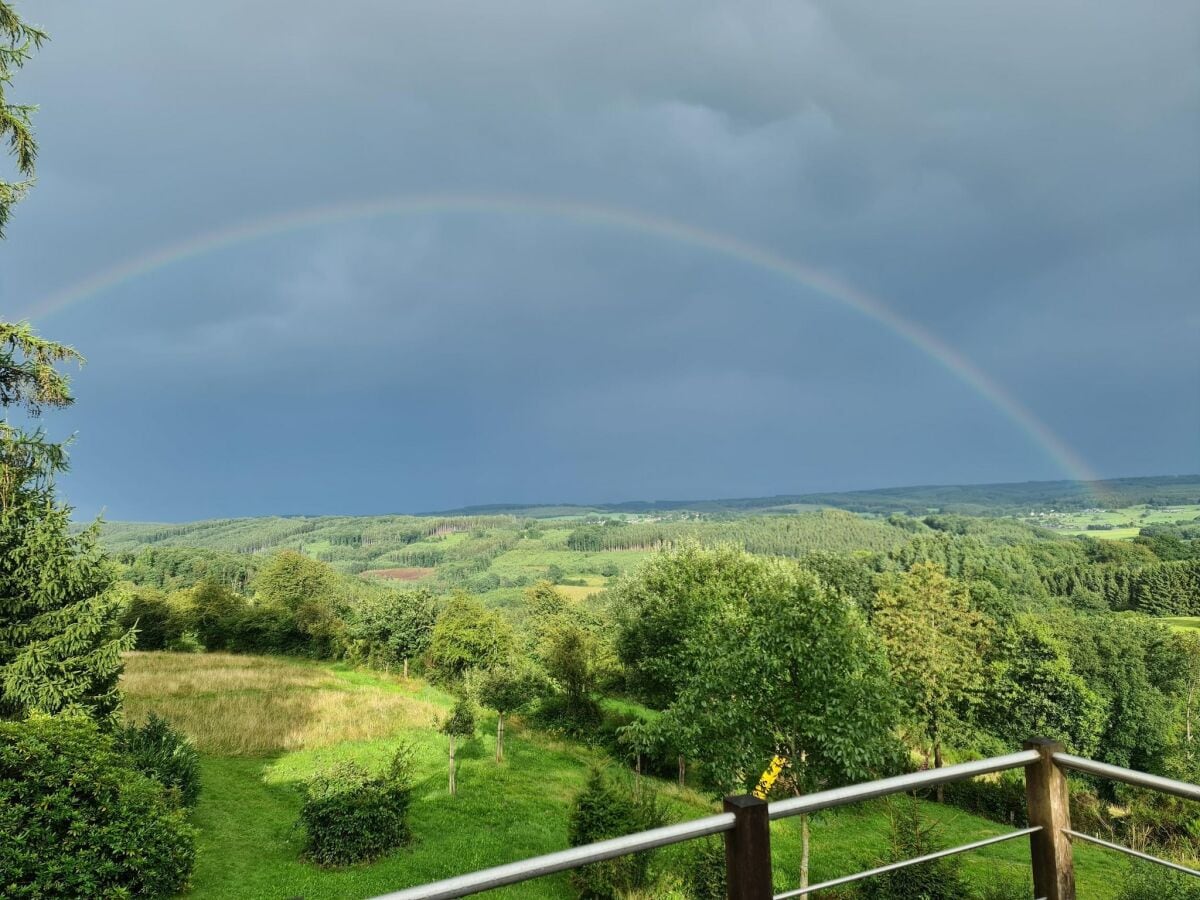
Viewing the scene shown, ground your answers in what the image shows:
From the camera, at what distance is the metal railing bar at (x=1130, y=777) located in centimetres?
244

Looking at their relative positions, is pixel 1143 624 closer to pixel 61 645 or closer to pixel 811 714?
pixel 811 714

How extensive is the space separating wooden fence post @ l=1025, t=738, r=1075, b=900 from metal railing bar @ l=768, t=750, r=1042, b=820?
6 centimetres

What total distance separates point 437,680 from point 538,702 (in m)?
8.88

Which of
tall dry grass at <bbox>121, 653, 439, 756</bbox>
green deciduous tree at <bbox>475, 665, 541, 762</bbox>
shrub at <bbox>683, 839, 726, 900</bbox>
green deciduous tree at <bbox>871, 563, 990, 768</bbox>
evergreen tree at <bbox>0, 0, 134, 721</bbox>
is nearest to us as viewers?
evergreen tree at <bbox>0, 0, 134, 721</bbox>

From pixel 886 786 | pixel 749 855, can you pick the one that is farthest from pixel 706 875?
pixel 749 855

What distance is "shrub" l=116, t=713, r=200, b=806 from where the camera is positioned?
1345 cm

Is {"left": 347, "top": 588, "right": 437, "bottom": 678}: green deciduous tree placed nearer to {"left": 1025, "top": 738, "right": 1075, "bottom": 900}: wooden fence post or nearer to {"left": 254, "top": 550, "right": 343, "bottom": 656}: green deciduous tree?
{"left": 254, "top": 550, "right": 343, "bottom": 656}: green deciduous tree

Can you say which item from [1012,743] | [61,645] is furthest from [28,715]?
[1012,743]

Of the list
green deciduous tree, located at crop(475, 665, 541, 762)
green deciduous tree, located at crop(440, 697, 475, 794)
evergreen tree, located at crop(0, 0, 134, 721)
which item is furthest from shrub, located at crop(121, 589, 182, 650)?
evergreen tree, located at crop(0, 0, 134, 721)

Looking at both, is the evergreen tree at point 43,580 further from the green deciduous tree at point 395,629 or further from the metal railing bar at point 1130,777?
the green deciduous tree at point 395,629

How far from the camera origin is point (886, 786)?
2479mm

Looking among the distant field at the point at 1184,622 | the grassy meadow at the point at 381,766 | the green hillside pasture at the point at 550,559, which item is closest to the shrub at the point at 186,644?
the grassy meadow at the point at 381,766

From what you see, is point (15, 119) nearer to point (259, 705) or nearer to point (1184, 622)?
point (259, 705)

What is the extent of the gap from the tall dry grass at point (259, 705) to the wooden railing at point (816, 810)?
827 inches
